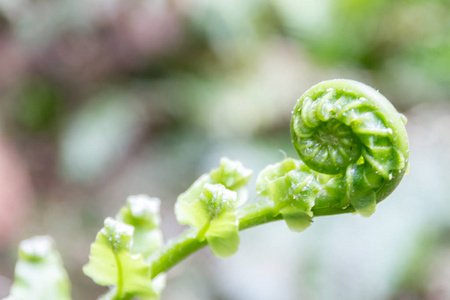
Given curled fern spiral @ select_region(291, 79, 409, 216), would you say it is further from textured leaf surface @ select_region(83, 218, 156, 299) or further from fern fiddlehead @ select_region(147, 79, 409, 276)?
textured leaf surface @ select_region(83, 218, 156, 299)

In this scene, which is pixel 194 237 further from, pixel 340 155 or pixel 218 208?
pixel 340 155

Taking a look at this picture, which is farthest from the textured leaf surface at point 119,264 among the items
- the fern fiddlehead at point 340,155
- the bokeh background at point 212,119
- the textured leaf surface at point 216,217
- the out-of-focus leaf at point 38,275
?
the bokeh background at point 212,119

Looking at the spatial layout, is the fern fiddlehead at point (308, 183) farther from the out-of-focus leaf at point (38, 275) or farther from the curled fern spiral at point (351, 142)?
the out-of-focus leaf at point (38, 275)

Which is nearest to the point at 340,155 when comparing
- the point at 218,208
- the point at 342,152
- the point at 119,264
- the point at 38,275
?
the point at 342,152

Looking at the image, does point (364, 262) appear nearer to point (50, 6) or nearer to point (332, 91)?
point (332, 91)

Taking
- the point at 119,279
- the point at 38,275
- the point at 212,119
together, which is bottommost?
the point at 119,279

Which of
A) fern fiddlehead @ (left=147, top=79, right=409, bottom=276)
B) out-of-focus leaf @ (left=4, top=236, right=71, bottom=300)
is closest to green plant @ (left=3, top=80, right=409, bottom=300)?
fern fiddlehead @ (left=147, top=79, right=409, bottom=276)

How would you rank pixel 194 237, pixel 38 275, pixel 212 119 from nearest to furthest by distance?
pixel 194 237
pixel 38 275
pixel 212 119
